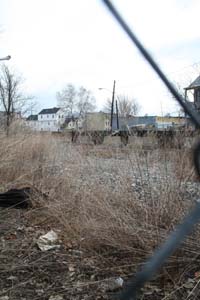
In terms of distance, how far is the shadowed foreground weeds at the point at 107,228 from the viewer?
341 centimetres

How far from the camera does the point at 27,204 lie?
226 inches

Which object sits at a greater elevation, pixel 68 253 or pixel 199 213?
pixel 199 213

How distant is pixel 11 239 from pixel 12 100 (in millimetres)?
38644

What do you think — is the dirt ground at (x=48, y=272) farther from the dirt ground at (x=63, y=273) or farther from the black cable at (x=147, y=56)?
the black cable at (x=147, y=56)

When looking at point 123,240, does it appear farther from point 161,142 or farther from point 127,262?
point 161,142

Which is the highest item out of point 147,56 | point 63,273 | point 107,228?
point 147,56

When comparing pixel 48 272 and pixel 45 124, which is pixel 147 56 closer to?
pixel 48 272

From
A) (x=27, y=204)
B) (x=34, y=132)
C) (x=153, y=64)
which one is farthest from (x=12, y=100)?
(x=153, y=64)

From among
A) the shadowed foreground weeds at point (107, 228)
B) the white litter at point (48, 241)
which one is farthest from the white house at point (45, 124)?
the white litter at point (48, 241)

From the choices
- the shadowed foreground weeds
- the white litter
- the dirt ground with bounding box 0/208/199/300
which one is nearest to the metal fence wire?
the dirt ground with bounding box 0/208/199/300

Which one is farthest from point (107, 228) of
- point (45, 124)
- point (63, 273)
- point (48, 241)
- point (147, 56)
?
point (45, 124)

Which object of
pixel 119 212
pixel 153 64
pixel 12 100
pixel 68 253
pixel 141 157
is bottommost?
pixel 68 253

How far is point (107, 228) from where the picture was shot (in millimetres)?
3990

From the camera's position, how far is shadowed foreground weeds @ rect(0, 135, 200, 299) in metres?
3.41
